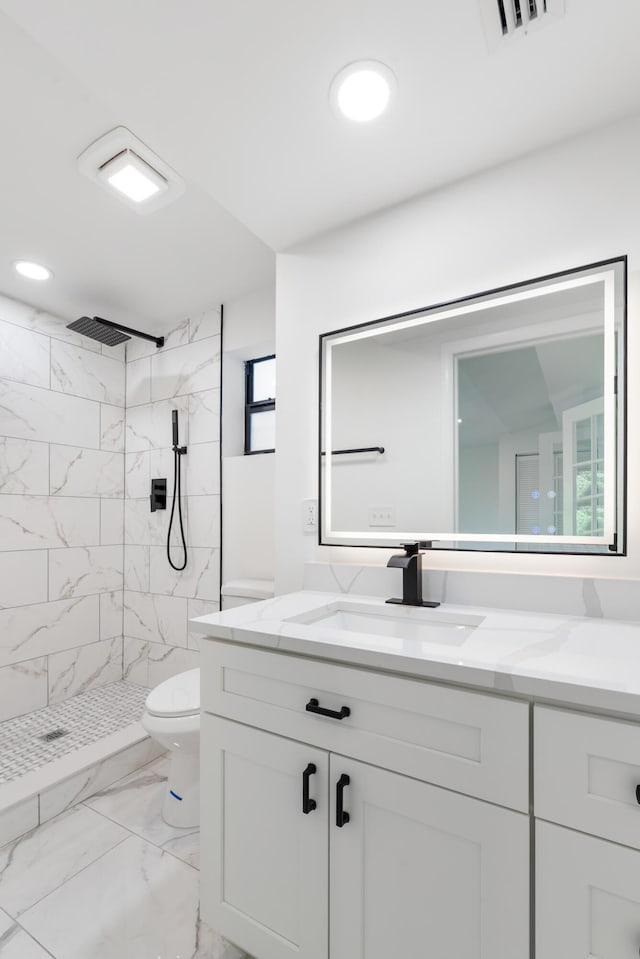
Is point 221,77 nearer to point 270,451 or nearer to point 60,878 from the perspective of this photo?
point 270,451

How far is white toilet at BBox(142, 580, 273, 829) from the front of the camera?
179 centimetres

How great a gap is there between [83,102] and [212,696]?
1.78 m

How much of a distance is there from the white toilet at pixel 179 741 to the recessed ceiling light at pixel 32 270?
209 cm

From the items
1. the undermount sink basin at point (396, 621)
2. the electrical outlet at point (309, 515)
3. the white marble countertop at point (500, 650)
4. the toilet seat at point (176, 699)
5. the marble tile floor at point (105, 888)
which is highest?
the electrical outlet at point (309, 515)

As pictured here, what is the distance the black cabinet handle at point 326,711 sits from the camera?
1006 millimetres

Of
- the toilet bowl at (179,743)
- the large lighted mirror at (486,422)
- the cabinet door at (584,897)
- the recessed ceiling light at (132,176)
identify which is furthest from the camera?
the toilet bowl at (179,743)

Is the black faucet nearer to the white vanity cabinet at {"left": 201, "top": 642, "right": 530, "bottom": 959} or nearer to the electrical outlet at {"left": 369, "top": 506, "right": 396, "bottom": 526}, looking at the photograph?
the electrical outlet at {"left": 369, "top": 506, "right": 396, "bottom": 526}

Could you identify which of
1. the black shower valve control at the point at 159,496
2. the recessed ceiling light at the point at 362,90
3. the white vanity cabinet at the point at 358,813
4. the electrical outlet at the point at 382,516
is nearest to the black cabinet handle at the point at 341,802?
the white vanity cabinet at the point at 358,813

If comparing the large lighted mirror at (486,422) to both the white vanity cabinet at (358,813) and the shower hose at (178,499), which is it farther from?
the shower hose at (178,499)

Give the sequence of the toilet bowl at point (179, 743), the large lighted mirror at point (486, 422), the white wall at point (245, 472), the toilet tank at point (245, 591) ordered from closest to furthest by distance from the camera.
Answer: the large lighted mirror at point (486, 422) < the toilet bowl at point (179, 743) < the toilet tank at point (245, 591) < the white wall at point (245, 472)

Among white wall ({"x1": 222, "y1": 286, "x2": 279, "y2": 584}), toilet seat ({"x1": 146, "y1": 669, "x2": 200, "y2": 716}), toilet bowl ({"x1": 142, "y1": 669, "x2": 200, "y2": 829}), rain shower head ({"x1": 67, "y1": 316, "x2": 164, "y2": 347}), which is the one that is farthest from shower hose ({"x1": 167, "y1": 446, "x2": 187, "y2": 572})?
toilet bowl ({"x1": 142, "y1": 669, "x2": 200, "y2": 829})

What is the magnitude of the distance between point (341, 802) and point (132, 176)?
204 cm

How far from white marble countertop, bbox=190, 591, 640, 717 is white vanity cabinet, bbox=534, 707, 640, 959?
54mm

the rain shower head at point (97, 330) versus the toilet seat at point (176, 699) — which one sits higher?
the rain shower head at point (97, 330)
